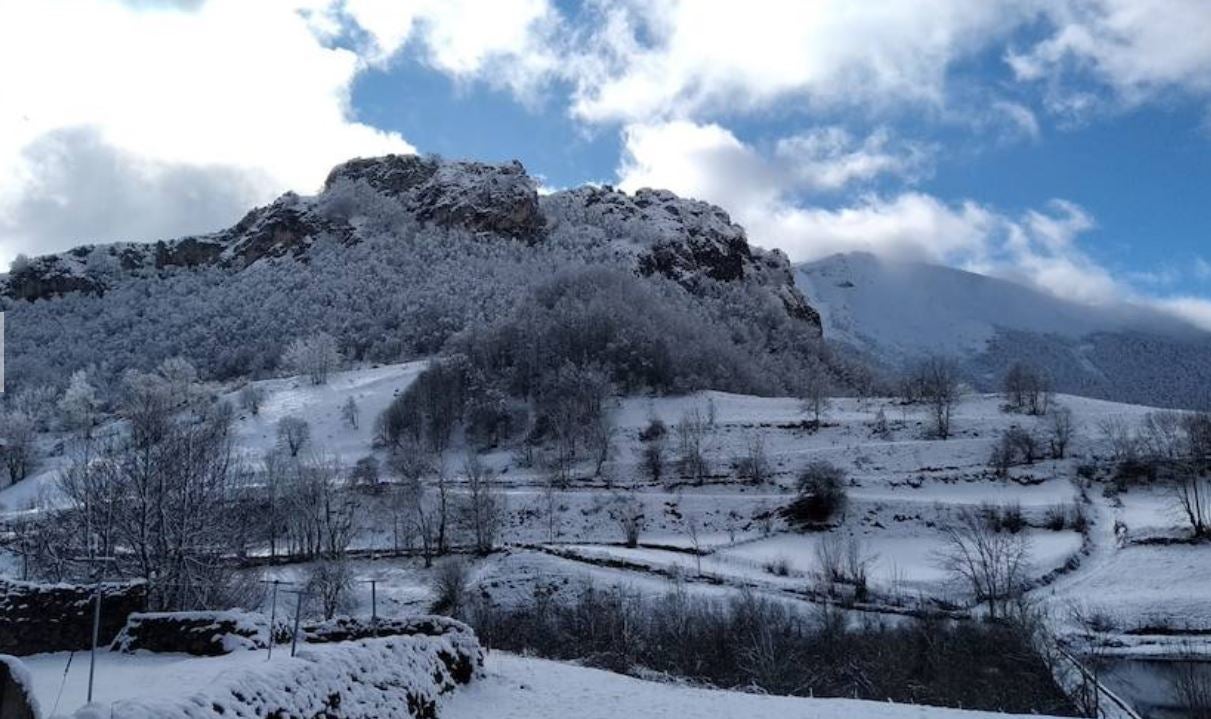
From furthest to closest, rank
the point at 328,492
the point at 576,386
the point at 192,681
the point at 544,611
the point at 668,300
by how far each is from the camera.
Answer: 1. the point at 668,300
2. the point at 576,386
3. the point at 328,492
4. the point at 544,611
5. the point at 192,681

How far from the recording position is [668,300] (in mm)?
166750

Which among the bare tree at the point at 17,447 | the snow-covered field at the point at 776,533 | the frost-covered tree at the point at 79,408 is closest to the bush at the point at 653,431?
the snow-covered field at the point at 776,533

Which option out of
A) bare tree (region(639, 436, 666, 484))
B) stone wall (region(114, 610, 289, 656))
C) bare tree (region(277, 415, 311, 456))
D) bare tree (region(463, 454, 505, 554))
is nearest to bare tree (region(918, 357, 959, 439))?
bare tree (region(639, 436, 666, 484))

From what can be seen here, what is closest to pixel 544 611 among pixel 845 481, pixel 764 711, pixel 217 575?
pixel 217 575

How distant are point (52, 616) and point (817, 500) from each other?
182 feet

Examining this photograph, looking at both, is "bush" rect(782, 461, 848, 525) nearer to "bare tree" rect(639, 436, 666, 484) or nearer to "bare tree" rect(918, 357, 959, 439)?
"bare tree" rect(639, 436, 666, 484)

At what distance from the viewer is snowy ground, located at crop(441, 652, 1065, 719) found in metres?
18.3

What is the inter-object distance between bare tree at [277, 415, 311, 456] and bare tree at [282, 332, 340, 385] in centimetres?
2727

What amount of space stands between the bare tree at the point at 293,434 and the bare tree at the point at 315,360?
27.3 meters

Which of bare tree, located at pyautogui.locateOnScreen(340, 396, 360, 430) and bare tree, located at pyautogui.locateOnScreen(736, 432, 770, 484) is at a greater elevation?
bare tree, located at pyautogui.locateOnScreen(340, 396, 360, 430)

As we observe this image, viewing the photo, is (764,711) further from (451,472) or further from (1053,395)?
(1053,395)

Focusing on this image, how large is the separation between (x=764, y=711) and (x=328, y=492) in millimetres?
54636

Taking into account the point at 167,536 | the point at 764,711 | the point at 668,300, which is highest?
the point at 668,300

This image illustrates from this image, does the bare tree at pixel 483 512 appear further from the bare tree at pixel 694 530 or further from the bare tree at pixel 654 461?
the bare tree at pixel 694 530
